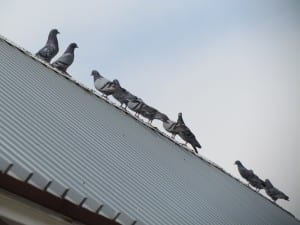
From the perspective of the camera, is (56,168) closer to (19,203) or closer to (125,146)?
(19,203)

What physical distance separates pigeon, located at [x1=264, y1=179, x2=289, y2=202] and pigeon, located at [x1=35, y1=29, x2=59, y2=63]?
23.3 ft

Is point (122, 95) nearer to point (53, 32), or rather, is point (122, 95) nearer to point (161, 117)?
point (161, 117)

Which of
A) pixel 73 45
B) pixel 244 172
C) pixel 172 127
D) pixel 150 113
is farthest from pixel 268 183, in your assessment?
pixel 73 45

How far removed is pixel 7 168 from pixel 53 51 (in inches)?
358

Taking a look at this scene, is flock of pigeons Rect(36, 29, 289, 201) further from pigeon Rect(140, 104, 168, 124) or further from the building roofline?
the building roofline

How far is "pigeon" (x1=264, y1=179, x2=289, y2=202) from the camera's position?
16500 mm

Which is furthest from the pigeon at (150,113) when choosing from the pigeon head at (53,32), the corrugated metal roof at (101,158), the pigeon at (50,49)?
the pigeon head at (53,32)

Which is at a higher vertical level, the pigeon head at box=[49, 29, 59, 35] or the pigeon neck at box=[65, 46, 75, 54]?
the pigeon head at box=[49, 29, 59, 35]

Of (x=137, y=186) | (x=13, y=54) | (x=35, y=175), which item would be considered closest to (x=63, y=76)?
(x=13, y=54)

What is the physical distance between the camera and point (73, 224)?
4.42 m

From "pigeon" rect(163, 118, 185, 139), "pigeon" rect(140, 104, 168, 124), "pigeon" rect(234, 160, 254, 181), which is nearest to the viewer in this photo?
"pigeon" rect(140, 104, 168, 124)

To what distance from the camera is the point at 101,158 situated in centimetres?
675

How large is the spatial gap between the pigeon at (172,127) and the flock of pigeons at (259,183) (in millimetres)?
2387

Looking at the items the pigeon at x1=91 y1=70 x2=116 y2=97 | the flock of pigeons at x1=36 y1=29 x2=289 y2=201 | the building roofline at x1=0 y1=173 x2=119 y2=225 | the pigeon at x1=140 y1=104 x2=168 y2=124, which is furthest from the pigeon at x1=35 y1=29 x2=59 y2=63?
the building roofline at x1=0 y1=173 x2=119 y2=225
